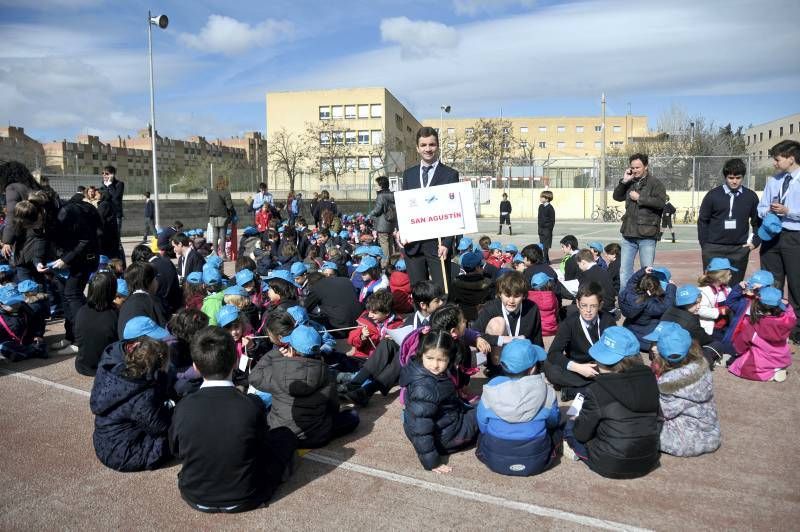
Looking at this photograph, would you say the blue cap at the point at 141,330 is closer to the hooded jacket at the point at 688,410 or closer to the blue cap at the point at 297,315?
the blue cap at the point at 297,315

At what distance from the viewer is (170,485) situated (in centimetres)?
392

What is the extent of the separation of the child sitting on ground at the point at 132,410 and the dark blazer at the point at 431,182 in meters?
2.96

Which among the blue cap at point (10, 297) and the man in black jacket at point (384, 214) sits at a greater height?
the man in black jacket at point (384, 214)

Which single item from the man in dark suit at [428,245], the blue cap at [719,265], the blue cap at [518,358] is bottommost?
the blue cap at [518,358]

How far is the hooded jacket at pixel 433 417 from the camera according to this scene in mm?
4016

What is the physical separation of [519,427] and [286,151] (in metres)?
66.5

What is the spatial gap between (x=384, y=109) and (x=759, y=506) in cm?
7227

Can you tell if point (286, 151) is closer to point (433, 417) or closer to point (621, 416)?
point (433, 417)

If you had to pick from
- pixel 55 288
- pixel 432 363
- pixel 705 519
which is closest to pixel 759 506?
pixel 705 519

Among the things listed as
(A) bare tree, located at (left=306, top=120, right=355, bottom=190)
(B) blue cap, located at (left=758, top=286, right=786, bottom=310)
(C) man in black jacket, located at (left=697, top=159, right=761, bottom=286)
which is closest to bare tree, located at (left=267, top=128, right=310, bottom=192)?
(A) bare tree, located at (left=306, top=120, right=355, bottom=190)

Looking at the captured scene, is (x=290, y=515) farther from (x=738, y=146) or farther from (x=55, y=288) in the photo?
(x=738, y=146)

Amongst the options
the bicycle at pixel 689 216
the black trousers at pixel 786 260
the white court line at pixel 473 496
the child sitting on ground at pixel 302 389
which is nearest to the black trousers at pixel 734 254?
the black trousers at pixel 786 260

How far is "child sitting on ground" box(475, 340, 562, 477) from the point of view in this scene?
3.93 metres

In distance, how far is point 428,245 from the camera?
6.43 meters
